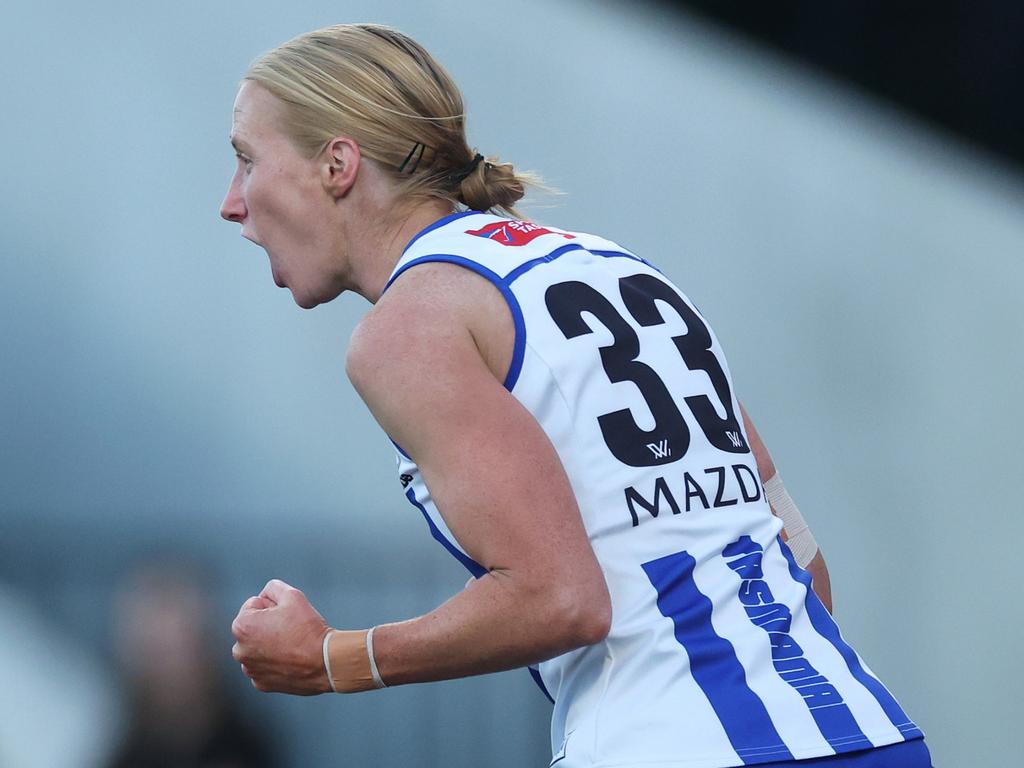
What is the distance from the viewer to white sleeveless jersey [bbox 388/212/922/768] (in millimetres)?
1636

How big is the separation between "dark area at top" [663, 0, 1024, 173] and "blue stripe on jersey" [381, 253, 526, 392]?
17.6 feet

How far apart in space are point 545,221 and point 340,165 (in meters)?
4.20

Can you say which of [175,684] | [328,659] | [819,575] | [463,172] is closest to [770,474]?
[819,575]

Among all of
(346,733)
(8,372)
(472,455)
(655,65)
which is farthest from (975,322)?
(472,455)

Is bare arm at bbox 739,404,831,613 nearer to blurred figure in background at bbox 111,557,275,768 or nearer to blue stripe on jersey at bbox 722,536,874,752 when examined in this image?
blue stripe on jersey at bbox 722,536,874,752

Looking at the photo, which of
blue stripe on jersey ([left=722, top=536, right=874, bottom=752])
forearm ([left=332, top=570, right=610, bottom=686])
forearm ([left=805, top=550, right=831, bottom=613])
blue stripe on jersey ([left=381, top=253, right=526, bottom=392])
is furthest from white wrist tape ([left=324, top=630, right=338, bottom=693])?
forearm ([left=805, top=550, right=831, bottom=613])

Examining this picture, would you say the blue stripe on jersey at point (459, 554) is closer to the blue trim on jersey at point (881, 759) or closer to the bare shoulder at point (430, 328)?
the bare shoulder at point (430, 328)

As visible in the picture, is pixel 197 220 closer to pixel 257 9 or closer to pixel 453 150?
pixel 257 9

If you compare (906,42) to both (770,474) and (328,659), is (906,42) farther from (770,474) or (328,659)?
(328,659)

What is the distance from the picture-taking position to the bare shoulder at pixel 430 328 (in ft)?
5.49

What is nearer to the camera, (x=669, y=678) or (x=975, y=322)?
(x=669, y=678)

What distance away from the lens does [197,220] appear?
6293 mm

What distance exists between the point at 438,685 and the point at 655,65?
3.23 m

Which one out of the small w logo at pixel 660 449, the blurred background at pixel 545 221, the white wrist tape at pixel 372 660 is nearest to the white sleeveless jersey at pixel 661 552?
the small w logo at pixel 660 449
